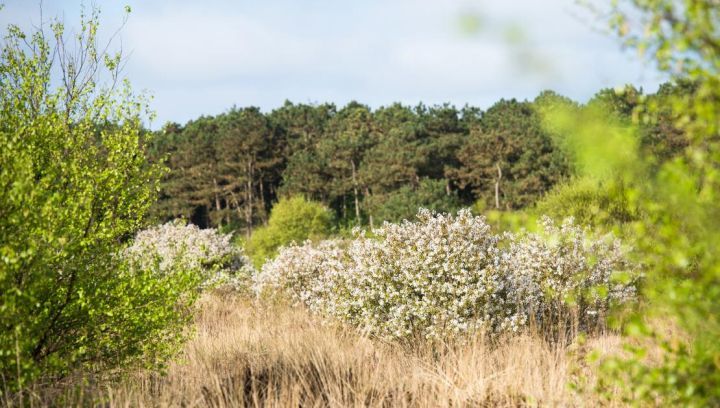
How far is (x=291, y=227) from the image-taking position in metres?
38.5

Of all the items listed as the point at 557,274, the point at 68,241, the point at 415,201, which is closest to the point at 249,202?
the point at 415,201

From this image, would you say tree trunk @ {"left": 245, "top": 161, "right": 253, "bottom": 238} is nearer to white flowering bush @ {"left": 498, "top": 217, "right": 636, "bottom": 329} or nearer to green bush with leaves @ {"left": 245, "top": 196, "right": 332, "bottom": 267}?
green bush with leaves @ {"left": 245, "top": 196, "right": 332, "bottom": 267}

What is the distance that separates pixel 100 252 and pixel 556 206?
777 inches

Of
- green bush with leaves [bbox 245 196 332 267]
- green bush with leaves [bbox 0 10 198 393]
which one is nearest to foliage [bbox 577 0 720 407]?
green bush with leaves [bbox 0 10 198 393]

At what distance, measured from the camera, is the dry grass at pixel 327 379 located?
18.5 feet

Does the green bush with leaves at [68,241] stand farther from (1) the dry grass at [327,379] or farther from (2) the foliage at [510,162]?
(2) the foliage at [510,162]

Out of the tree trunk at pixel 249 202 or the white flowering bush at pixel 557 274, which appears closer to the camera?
the white flowering bush at pixel 557 274

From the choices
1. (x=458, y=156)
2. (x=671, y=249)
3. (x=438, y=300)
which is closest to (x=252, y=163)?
(x=458, y=156)

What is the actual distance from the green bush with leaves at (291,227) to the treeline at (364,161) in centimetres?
524

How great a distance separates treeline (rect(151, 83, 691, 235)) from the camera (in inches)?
1698

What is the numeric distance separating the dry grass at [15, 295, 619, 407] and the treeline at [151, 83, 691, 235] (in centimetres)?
3169

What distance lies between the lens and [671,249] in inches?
115

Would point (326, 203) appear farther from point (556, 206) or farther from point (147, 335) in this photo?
point (147, 335)

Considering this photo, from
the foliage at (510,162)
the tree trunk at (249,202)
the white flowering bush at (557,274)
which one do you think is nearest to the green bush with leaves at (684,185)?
the white flowering bush at (557,274)
